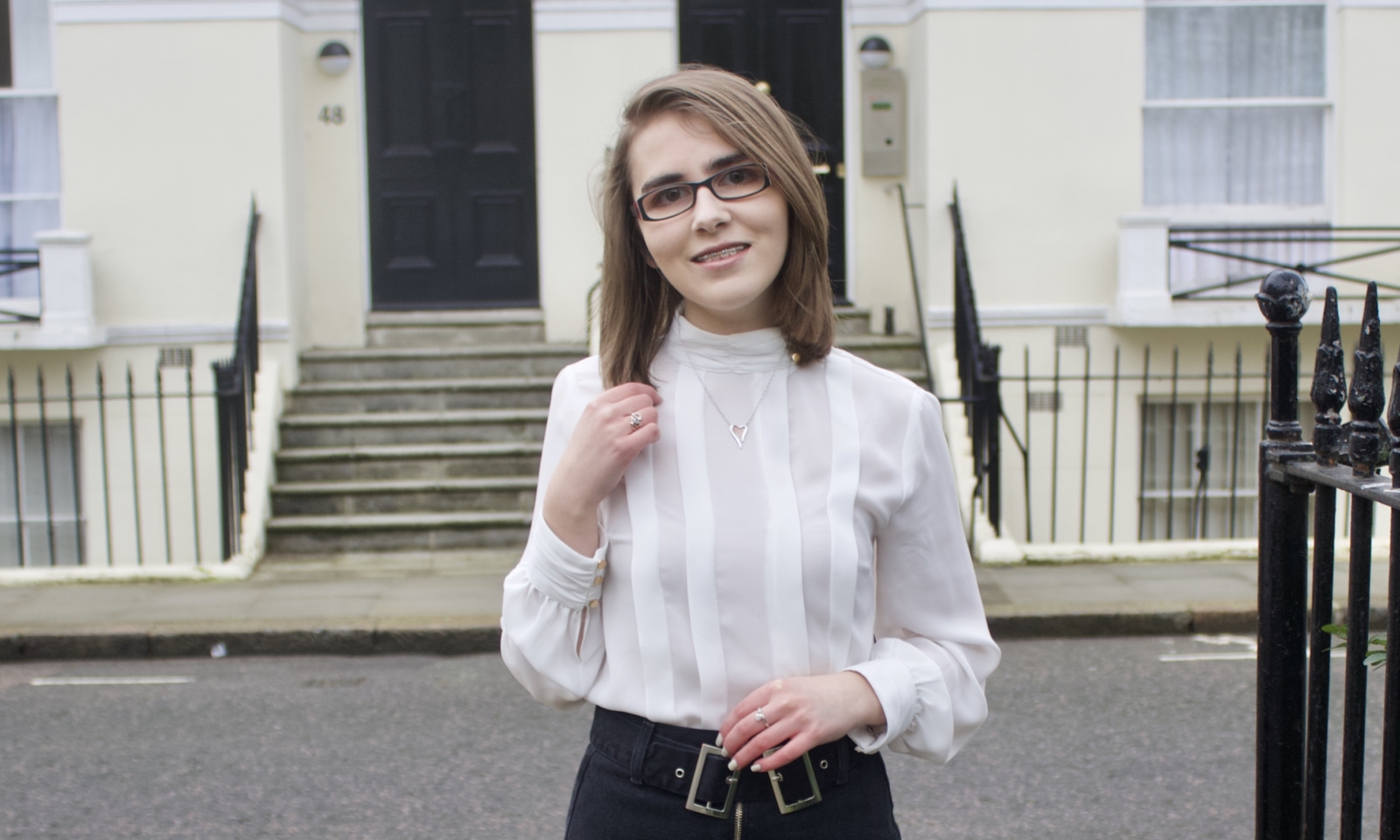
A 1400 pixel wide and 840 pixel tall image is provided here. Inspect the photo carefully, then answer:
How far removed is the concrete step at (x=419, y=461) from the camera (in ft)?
29.4

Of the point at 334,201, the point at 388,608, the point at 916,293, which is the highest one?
the point at 334,201

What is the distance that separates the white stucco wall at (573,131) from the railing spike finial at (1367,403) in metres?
→ 8.14

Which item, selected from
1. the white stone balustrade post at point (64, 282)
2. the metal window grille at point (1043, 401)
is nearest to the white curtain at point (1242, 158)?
the metal window grille at point (1043, 401)

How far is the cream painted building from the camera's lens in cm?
945

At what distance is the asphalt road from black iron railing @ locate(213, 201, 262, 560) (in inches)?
82.5

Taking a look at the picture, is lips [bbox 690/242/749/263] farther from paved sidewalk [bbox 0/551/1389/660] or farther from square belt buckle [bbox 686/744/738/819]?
paved sidewalk [bbox 0/551/1389/660]

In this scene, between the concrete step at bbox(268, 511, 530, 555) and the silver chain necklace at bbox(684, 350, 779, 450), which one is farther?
the concrete step at bbox(268, 511, 530, 555)

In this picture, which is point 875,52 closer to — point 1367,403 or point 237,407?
point 237,407

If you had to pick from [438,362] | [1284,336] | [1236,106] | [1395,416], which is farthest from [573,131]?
[1395,416]

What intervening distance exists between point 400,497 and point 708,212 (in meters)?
7.47

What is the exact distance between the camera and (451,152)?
10164 mm

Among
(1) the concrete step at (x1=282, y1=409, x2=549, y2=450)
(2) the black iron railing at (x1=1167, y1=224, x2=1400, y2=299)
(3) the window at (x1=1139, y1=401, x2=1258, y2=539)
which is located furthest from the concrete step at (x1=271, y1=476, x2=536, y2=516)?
(2) the black iron railing at (x1=1167, y1=224, x2=1400, y2=299)

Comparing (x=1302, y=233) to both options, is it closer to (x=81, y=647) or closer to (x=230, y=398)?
(x=230, y=398)

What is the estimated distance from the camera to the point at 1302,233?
9797 mm
